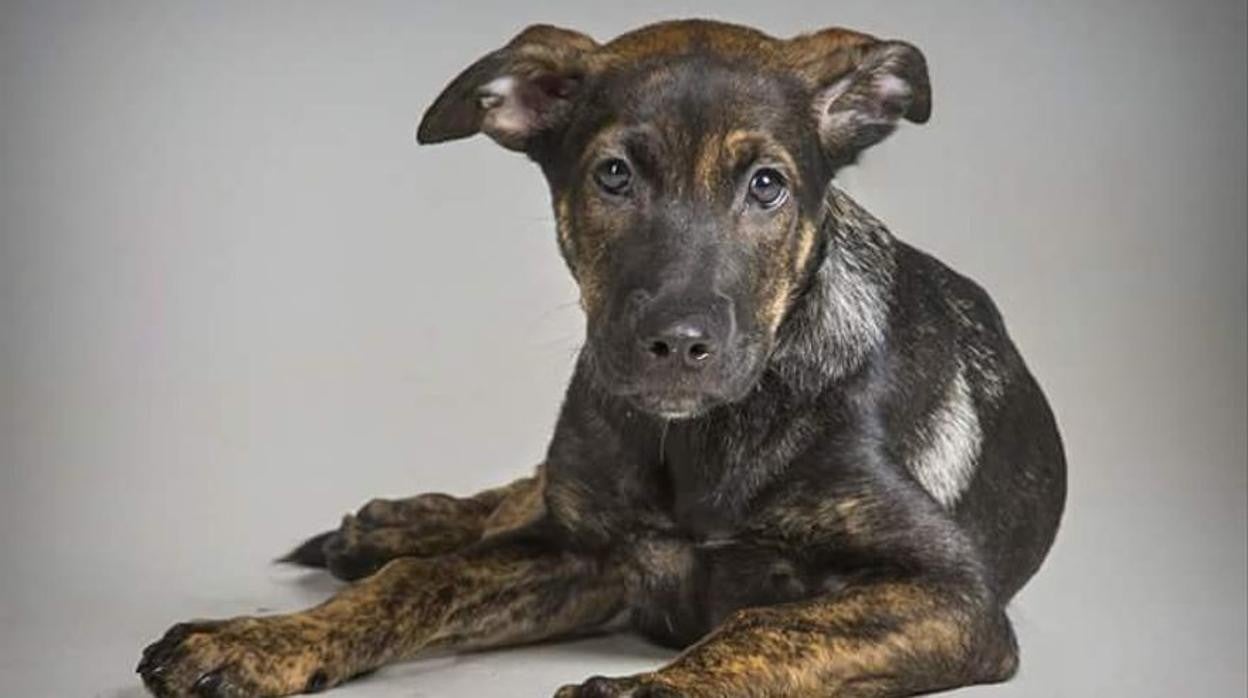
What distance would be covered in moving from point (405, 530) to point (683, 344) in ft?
6.89

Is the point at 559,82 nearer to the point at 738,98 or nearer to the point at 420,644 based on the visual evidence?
the point at 738,98

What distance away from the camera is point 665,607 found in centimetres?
785

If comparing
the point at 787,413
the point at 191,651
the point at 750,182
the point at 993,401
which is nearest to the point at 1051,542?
the point at 993,401

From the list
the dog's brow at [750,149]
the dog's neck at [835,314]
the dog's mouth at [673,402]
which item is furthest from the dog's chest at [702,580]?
the dog's brow at [750,149]

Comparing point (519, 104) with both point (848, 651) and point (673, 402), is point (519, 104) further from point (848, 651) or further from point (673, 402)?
point (848, 651)

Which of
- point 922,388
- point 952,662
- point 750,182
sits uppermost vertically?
point 750,182

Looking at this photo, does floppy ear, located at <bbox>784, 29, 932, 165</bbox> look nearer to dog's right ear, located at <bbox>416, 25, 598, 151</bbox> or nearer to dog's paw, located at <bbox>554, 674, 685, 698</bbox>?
dog's right ear, located at <bbox>416, 25, 598, 151</bbox>

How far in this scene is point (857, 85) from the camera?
7656 mm

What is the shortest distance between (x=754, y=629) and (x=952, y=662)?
57cm

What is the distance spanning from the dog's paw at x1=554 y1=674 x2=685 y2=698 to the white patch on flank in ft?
4.54

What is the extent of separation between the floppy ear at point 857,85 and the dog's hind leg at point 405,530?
166 cm

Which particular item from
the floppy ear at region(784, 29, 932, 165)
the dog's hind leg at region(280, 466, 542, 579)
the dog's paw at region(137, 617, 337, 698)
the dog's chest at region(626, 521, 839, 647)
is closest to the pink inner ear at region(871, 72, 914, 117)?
the floppy ear at region(784, 29, 932, 165)

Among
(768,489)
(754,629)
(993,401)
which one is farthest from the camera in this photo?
(993,401)

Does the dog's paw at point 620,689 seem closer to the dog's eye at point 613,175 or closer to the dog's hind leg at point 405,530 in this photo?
the dog's eye at point 613,175
